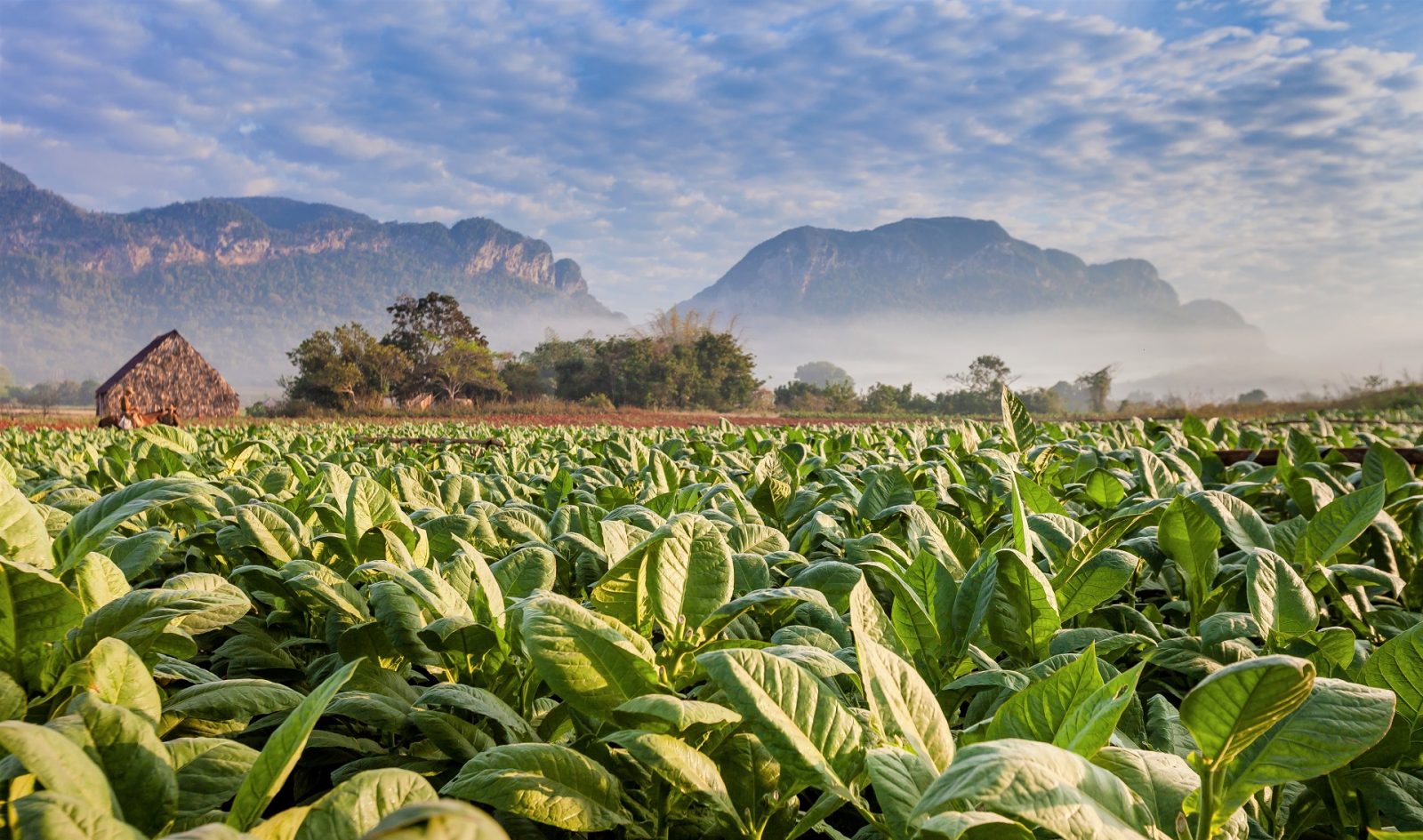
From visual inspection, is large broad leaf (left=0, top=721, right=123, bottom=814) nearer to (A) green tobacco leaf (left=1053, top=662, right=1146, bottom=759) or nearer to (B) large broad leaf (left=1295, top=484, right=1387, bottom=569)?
(A) green tobacco leaf (left=1053, top=662, right=1146, bottom=759)

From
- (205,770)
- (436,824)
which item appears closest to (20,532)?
(205,770)

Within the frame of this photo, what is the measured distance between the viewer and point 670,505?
74.4 inches

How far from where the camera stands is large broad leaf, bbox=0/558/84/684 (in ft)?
2.32

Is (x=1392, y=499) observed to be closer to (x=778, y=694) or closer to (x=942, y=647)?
(x=942, y=647)

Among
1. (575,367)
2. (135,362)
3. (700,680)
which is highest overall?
(575,367)

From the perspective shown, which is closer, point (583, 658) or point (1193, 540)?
point (583, 658)

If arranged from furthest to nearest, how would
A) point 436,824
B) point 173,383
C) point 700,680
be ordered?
1. point 173,383
2. point 700,680
3. point 436,824

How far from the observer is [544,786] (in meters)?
0.62

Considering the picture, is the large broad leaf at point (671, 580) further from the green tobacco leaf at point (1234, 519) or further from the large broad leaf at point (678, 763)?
the green tobacco leaf at point (1234, 519)

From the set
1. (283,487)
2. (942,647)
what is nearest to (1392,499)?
(942,647)

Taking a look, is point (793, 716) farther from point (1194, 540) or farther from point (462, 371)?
point (462, 371)

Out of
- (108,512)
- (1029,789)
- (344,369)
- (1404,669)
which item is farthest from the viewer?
(344,369)

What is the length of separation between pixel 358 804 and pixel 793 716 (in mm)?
312

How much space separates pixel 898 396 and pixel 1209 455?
65.6 metres
